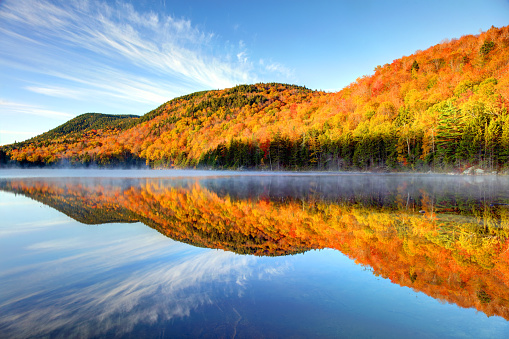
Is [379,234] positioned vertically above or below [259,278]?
below

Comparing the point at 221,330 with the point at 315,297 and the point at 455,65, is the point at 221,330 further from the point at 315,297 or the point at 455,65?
the point at 455,65

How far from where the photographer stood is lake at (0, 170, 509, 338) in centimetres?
369

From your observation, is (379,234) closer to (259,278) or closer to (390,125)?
(259,278)

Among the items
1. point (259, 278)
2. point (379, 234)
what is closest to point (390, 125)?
point (379, 234)

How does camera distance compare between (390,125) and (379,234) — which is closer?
(379,234)

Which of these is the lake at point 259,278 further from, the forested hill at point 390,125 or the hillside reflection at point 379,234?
the forested hill at point 390,125

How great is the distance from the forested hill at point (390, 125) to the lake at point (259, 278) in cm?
5625

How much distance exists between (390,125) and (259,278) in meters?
Result: 76.2

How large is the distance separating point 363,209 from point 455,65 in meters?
104

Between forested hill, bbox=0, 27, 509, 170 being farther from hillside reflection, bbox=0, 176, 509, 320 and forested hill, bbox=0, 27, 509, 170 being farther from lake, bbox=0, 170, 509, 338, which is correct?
lake, bbox=0, 170, 509, 338

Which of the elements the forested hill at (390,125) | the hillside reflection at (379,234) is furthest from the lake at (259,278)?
the forested hill at (390,125)

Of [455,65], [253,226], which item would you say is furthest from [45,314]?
[455,65]

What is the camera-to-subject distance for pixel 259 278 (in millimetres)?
5270

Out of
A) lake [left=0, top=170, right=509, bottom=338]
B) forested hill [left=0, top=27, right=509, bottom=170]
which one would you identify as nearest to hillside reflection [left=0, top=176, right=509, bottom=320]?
lake [left=0, top=170, right=509, bottom=338]
